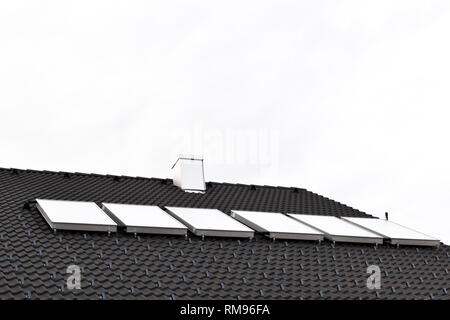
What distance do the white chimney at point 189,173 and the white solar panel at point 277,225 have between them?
254 centimetres

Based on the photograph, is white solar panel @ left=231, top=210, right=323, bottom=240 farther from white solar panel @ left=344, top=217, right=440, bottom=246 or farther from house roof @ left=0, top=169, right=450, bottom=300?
white solar panel @ left=344, top=217, right=440, bottom=246

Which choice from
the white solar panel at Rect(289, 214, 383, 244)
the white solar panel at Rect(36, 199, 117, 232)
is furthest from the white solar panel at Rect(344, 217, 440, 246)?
the white solar panel at Rect(36, 199, 117, 232)

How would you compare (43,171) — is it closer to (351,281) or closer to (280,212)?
(280,212)

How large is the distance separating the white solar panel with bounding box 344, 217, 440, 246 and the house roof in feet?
0.73

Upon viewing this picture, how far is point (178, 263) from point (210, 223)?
233 centimetres

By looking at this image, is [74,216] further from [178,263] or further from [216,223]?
[216,223]

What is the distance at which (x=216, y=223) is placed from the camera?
539 inches

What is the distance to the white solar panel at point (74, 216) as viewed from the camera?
1198cm

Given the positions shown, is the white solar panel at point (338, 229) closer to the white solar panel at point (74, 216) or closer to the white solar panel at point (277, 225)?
the white solar panel at point (277, 225)

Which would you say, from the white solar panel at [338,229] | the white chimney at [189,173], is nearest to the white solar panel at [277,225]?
the white solar panel at [338,229]

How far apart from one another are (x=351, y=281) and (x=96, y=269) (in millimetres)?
5127

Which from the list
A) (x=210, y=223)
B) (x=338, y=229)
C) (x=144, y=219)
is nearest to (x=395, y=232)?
(x=338, y=229)

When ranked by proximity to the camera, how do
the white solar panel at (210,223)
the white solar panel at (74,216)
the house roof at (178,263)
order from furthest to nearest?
the white solar panel at (210,223) → the white solar panel at (74,216) → the house roof at (178,263)

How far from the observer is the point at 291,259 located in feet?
41.5
